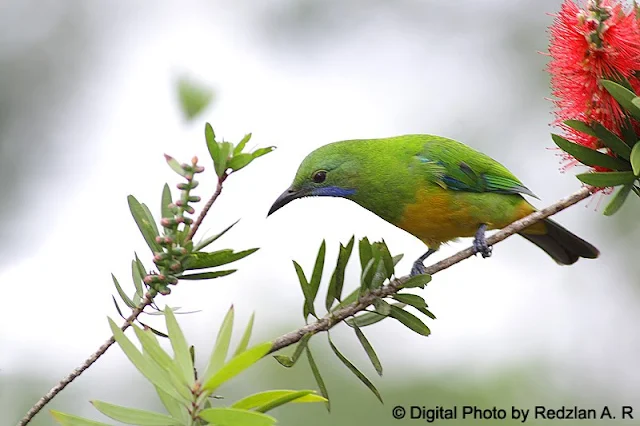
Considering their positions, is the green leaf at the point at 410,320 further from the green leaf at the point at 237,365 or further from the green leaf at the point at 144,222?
the green leaf at the point at 237,365

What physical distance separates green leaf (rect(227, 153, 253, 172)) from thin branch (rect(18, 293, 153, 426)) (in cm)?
31

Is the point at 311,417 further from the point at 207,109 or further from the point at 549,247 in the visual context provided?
the point at 207,109

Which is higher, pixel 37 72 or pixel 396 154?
pixel 37 72

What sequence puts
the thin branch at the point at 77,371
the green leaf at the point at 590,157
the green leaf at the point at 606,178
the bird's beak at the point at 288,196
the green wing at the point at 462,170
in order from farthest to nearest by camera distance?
the green wing at the point at 462,170
the bird's beak at the point at 288,196
the green leaf at the point at 590,157
the green leaf at the point at 606,178
the thin branch at the point at 77,371

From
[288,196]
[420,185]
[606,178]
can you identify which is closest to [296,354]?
[606,178]

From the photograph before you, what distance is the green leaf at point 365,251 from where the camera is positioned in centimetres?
194

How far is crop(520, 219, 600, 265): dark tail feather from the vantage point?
4.05m

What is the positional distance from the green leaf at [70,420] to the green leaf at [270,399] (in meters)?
0.24

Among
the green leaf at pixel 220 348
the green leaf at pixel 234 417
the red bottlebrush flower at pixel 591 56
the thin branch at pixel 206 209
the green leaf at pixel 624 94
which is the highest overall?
the red bottlebrush flower at pixel 591 56

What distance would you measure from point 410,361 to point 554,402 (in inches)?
47.6

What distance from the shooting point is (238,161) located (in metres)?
1.64

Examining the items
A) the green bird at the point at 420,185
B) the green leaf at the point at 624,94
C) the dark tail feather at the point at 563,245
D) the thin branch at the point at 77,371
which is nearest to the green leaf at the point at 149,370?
the thin branch at the point at 77,371

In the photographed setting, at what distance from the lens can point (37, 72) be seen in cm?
934

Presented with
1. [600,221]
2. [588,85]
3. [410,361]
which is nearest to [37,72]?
[410,361]
